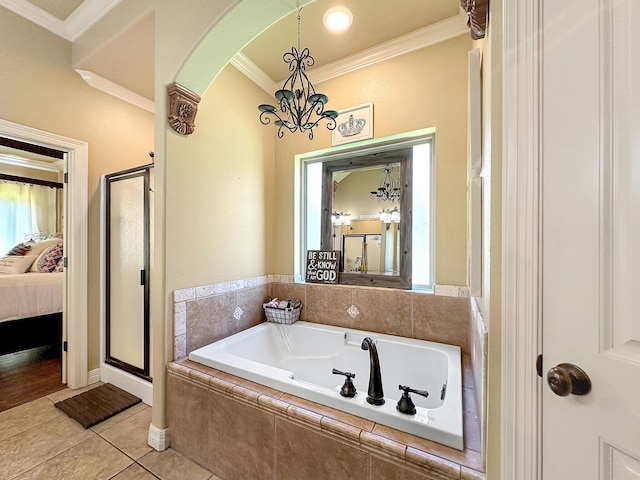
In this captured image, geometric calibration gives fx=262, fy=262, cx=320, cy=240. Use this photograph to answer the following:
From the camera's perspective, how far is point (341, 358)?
6.72 feet

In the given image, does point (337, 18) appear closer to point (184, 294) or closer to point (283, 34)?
point (283, 34)

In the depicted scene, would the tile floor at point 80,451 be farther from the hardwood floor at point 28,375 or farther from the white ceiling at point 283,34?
the white ceiling at point 283,34

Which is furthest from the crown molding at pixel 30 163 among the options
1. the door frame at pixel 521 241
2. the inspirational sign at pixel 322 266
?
the door frame at pixel 521 241

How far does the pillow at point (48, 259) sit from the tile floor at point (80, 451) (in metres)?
2.14

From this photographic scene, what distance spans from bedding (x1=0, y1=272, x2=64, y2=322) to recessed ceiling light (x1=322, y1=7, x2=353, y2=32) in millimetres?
3740

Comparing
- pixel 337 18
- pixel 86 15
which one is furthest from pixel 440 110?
pixel 86 15

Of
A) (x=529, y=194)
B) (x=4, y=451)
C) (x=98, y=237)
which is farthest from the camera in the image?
(x=98, y=237)

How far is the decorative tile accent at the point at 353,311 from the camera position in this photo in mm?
2176

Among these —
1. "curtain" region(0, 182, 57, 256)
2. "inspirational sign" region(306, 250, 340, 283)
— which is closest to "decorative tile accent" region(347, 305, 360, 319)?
"inspirational sign" region(306, 250, 340, 283)

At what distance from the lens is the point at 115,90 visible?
2494 mm

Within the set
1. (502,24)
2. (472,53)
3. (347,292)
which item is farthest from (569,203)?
(347,292)

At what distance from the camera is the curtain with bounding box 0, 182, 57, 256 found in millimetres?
4527

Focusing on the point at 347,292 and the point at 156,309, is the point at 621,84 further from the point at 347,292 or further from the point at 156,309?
the point at 156,309

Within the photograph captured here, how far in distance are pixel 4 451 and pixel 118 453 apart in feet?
2.19
